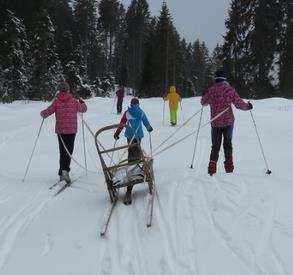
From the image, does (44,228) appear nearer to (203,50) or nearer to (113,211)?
(113,211)

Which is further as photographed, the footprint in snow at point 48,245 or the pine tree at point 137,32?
the pine tree at point 137,32

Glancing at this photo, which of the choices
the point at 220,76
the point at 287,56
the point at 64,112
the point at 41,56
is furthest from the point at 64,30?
Answer: the point at 220,76

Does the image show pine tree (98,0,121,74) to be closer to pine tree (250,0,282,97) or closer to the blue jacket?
pine tree (250,0,282,97)

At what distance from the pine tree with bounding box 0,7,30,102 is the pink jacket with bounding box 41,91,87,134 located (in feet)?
77.8

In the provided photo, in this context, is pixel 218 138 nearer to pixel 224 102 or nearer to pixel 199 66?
pixel 224 102

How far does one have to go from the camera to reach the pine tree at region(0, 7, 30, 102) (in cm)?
3572

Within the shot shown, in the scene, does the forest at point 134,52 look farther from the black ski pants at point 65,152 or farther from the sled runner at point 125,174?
the sled runner at point 125,174

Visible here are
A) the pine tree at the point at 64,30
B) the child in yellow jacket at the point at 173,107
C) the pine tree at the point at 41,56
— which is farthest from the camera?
the pine tree at the point at 64,30

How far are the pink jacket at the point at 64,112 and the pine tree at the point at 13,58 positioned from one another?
23717 mm

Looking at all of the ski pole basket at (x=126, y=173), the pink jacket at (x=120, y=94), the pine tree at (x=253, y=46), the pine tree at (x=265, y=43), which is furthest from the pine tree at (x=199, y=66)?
the ski pole basket at (x=126, y=173)

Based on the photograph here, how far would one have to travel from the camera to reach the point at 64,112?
12758 mm

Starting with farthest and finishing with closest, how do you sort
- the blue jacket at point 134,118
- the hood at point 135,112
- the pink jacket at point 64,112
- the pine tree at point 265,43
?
the pine tree at point 265,43
the pink jacket at point 64,112
the hood at point 135,112
the blue jacket at point 134,118

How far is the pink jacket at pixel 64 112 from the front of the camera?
41.8ft

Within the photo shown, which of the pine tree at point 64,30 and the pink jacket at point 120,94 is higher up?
the pine tree at point 64,30
